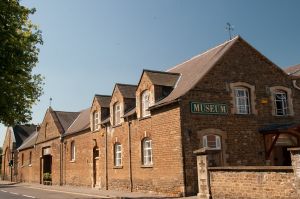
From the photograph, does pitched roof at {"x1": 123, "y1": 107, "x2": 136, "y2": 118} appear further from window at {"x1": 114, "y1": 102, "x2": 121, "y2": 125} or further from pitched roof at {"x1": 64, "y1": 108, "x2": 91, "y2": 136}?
pitched roof at {"x1": 64, "y1": 108, "x2": 91, "y2": 136}

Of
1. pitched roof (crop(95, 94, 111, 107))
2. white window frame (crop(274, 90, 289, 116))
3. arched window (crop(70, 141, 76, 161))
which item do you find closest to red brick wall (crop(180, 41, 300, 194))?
white window frame (crop(274, 90, 289, 116))

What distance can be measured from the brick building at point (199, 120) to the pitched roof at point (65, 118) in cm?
1205

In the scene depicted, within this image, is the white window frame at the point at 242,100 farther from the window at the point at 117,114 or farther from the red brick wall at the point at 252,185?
the window at the point at 117,114

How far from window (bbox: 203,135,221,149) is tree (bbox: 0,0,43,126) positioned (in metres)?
10.3

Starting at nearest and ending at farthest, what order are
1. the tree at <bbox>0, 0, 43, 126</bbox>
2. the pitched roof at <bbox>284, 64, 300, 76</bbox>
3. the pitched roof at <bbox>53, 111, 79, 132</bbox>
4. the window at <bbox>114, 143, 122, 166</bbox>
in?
the tree at <bbox>0, 0, 43, 126</bbox> → the window at <bbox>114, 143, 122, 166</bbox> → the pitched roof at <bbox>284, 64, 300, 76</bbox> → the pitched roof at <bbox>53, 111, 79, 132</bbox>

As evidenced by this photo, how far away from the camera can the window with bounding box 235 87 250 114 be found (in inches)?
798

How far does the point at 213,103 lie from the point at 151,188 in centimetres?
596

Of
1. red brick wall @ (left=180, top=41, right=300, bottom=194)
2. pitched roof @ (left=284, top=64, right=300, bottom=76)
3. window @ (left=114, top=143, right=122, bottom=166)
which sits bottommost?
window @ (left=114, top=143, right=122, bottom=166)

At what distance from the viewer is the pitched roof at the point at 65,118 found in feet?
121

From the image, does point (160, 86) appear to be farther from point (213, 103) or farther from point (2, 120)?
point (2, 120)

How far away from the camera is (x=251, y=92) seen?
20.5 metres

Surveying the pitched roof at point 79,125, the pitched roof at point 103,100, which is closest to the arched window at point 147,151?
the pitched roof at point 103,100

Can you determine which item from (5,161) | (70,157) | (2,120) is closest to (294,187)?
(2,120)

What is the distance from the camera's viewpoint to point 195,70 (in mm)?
21562
